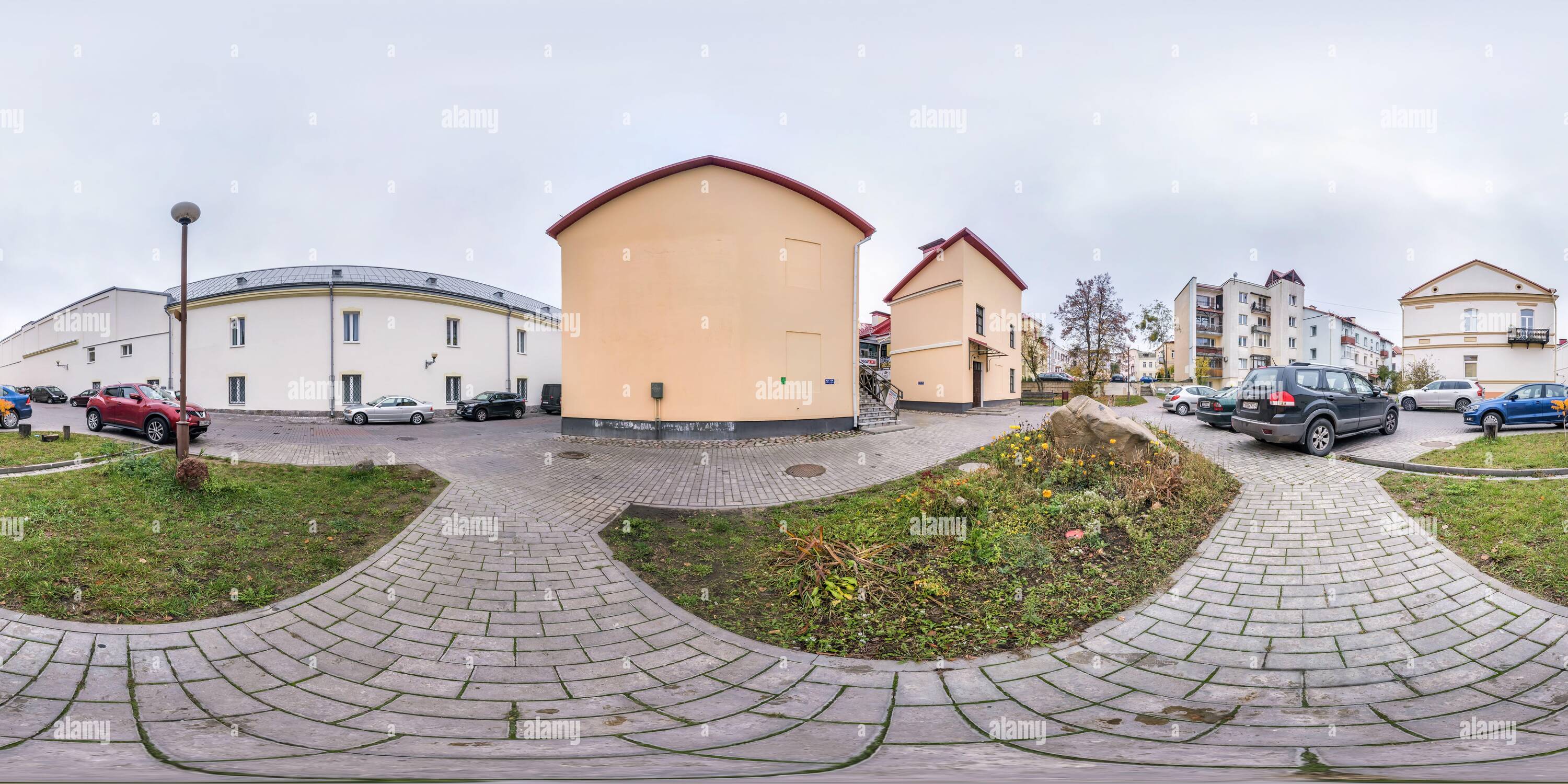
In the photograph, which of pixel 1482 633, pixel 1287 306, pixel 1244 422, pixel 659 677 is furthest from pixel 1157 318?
pixel 659 677

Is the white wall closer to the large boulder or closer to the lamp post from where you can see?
the lamp post

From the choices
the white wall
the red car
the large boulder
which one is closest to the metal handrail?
the large boulder

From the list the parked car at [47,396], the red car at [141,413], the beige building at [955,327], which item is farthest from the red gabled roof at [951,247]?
the parked car at [47,396]

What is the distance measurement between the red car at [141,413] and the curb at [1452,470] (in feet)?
72.4

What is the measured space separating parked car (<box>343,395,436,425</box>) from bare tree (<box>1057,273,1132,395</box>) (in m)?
33.3

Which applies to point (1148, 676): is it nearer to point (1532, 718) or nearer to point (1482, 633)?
point (1532, 718)

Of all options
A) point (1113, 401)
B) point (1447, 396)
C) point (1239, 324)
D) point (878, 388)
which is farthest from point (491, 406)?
point (1239, 324)

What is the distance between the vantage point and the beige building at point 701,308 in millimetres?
14055

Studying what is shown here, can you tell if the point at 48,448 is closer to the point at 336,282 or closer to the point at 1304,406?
the point at 336,282

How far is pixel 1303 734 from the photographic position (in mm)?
2934

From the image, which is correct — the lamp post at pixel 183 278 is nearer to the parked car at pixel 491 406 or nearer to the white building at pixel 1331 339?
the parked car at pixel 491 406

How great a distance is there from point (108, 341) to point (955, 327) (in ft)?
146

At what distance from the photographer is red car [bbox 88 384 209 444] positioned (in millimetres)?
12656

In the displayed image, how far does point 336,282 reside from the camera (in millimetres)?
24000
